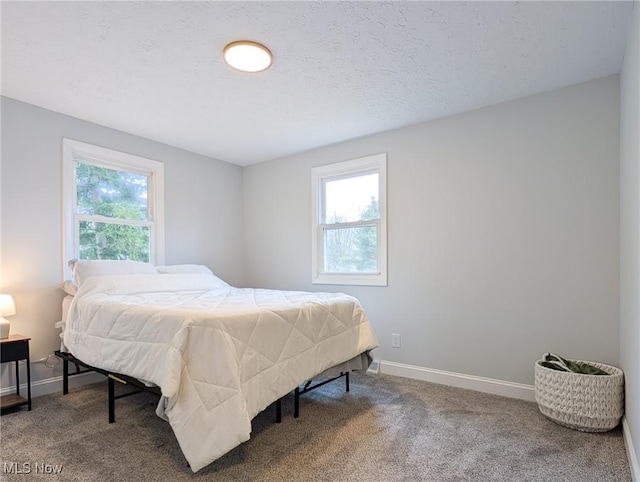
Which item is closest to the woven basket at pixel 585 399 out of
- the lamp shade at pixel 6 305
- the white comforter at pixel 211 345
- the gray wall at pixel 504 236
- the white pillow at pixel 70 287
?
the gray wall at pixel 504 236

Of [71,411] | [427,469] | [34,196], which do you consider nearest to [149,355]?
[71,411]

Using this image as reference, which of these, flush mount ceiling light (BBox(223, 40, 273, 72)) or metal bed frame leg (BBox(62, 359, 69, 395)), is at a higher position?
flush mount ceiling light (BBox(223, 40, 273, 72))

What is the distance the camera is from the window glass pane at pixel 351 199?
3.73 m

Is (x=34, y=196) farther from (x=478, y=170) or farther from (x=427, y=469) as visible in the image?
(x=478, y=170)

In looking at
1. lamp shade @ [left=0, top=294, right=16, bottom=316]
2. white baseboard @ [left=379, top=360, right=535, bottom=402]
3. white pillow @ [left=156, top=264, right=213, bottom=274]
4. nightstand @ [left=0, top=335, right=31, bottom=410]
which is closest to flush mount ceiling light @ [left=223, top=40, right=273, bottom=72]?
white pillow @ [left=156, top=264, right=213, bottom=274]

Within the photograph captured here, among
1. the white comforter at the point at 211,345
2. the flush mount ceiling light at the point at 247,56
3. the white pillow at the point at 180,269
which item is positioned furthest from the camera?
the white pillow at the point at 180,269

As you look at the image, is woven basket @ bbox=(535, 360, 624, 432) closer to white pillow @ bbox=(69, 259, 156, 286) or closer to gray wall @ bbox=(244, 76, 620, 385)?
gray wall @ bbox=(244, 76, 620, 385)

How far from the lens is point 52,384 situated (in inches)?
116

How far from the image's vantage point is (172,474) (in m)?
1.78

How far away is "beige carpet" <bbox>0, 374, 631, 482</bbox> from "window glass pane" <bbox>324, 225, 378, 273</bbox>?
1.39m

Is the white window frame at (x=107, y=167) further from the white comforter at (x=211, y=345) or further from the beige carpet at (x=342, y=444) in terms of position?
the beige carpet at (x=342, y=444)

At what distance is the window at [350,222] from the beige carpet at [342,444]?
136 cm

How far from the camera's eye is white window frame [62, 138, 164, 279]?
122 inches

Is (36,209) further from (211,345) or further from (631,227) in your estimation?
(631,227)
